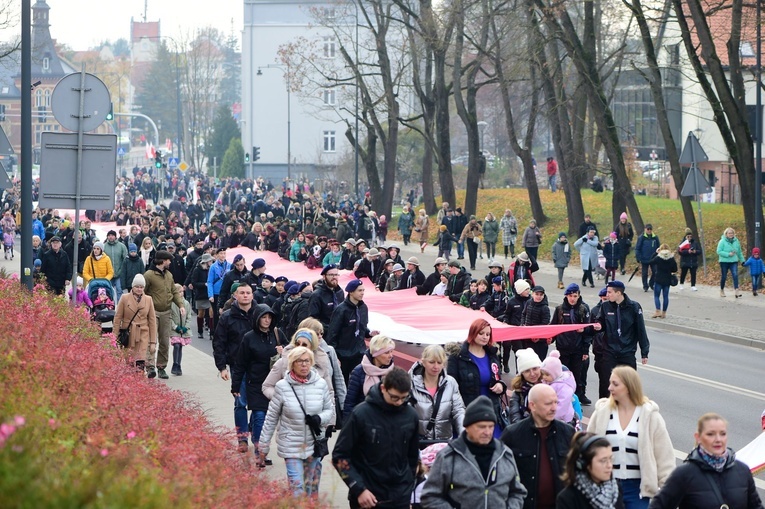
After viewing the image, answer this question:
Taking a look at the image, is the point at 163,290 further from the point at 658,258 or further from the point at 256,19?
the point at 256,19

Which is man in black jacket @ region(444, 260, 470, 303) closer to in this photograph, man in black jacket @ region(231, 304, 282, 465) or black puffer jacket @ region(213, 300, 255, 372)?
black puffer jacket @ region(213, 300, 255, 372)

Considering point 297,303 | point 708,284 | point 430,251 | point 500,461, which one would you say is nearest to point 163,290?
point 297,303

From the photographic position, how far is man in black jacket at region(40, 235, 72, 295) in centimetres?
2519

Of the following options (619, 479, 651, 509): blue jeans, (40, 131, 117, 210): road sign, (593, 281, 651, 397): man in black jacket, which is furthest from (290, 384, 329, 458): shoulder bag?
(593, 281, 651, 397): man in black jacket

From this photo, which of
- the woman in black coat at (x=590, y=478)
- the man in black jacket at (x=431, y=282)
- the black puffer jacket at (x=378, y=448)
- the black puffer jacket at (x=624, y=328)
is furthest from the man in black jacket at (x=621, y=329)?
the woman in black coat at (x=590, y=478)

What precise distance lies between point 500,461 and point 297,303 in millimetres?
9528

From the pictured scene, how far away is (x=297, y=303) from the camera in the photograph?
16844mm

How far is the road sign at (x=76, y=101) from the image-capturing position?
13.6 metres

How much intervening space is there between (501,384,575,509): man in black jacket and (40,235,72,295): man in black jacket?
1850 centimetres

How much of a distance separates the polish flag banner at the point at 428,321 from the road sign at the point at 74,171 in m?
4.28

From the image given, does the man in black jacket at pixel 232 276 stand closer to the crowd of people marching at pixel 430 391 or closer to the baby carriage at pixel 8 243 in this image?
the crowd of people marching at pixel 430 391

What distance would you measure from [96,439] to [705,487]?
10.8ft

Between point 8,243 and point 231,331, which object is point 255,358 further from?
point 8,243

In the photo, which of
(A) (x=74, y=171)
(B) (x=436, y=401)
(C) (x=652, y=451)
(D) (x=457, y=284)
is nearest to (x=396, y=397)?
(B) (x=436, y=401)
